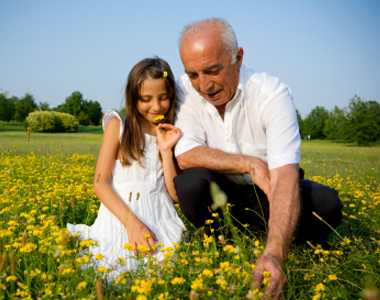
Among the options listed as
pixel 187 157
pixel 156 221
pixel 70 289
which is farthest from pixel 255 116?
pixel 70 289

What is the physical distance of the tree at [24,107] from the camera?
6496 cm

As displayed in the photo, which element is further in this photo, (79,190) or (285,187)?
(79,190)

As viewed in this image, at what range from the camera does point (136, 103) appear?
3.25 m

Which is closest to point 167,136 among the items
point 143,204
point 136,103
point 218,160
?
point 136,103

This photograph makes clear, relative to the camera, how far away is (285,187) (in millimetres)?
2430

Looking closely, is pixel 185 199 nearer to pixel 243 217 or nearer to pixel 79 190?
pixel 243 217

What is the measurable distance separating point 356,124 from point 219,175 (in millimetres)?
50864

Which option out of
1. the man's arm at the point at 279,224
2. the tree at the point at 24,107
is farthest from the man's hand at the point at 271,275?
the tree at the point at 24,107

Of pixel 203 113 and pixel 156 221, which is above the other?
pixel 203 113

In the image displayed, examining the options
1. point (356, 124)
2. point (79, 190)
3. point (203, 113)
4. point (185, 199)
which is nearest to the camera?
point (185, 199)

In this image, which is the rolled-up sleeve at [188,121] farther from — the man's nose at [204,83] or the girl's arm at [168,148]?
the man's nose at [204,83]

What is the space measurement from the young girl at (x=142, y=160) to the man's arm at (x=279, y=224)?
39.2 inches

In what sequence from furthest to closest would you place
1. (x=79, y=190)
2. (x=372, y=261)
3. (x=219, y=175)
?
(x=79, y=190), (x=219, y=175), (x=372, y=261)

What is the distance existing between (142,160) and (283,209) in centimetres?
156
